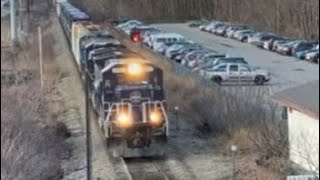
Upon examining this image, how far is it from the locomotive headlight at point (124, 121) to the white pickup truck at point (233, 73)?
42.8 ft

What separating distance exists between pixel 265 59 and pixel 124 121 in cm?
2355

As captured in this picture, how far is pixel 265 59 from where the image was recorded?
130 feet

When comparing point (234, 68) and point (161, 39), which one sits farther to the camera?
point (161, 39)

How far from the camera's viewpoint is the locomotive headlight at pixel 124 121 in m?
16.9

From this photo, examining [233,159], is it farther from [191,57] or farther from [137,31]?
[137,31]

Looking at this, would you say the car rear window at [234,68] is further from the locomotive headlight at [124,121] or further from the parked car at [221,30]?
the parked car at [221,30]

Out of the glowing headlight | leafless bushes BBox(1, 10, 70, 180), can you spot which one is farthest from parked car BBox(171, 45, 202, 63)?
the glowing headlight

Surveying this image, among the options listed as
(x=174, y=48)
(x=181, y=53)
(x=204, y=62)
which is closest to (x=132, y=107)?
(x=204, y=62)

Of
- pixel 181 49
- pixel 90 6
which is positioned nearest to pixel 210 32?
pixel 181 49

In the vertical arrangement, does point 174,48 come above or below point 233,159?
above

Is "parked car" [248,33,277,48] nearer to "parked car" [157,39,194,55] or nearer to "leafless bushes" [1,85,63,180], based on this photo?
"parked car" [157,39,194,55]

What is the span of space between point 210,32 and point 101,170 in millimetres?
39303

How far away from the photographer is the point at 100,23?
33.3m

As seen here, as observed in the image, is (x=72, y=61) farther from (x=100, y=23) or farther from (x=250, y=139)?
(x=250, y=139)
